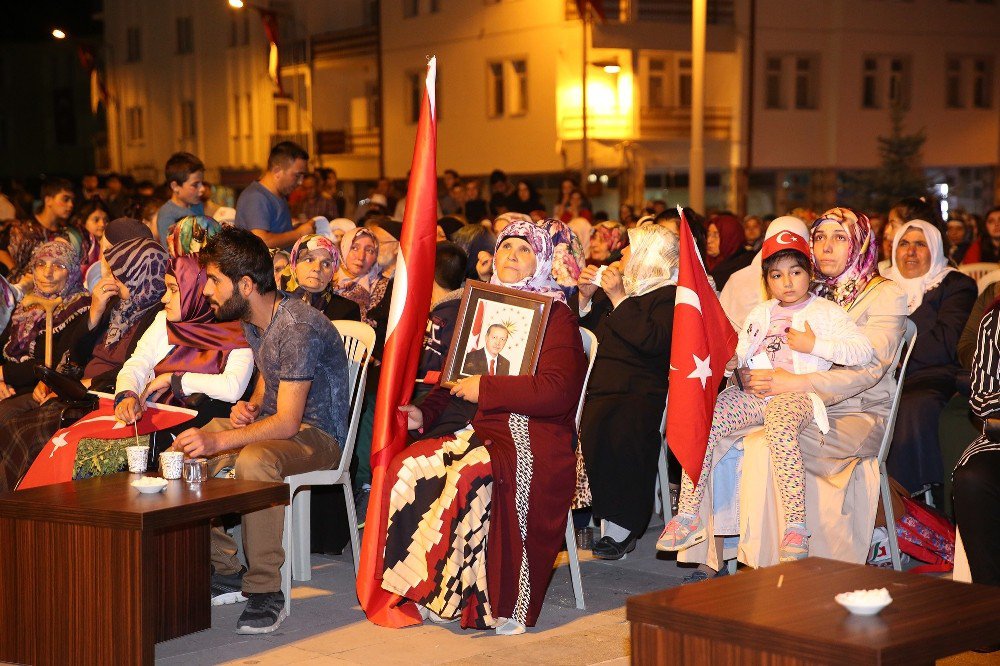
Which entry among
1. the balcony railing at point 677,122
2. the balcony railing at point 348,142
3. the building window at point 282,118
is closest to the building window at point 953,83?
the balcony railing at point 677,122

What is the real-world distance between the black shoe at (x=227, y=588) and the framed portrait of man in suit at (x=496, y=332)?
4.12 ft

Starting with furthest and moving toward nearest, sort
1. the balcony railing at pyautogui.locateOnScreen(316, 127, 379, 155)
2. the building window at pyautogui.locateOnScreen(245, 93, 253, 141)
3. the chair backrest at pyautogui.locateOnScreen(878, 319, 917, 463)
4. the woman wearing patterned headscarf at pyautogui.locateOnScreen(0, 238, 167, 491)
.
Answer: the building window at pyautogui.locateOnScreen(245, 93, 253, 141) → the balcony railing at pyautogui.locateOnScreen(316, 127, 379, 155) → the woman wearing patterned headscarf at pyautogui.locateOnScreen(0, 238, 167, 491) → the chair backrest at pyautogui.locateOnScreen(878, 319, 917, 463)

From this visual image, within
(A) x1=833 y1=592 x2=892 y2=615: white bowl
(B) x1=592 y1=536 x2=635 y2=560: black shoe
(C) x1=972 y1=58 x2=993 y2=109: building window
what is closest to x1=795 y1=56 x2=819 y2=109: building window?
(C) x1=972 y1=58 x2=993 y2=109: building window

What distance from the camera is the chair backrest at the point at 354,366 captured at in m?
5.57

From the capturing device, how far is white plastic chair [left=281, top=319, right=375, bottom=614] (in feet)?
18.0

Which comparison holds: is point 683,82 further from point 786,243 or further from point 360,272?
point 786,243

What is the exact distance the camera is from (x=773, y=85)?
95.0 feet

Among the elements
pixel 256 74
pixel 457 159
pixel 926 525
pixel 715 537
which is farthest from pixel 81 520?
pixel 256 74

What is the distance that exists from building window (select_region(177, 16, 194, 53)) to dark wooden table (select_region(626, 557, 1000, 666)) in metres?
36.2

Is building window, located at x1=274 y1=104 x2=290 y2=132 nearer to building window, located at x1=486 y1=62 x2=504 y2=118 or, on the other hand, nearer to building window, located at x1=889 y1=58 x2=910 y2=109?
building window, located at x1=486 y1=62 x2=504 y2=118

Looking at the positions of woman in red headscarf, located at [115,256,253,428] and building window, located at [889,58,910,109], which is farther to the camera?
building window, located at [889,58,910,109]

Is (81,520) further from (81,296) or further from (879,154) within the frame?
(879,154)

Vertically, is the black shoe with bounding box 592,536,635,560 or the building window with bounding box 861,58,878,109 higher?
the building window with bounding box 861,58,878,109

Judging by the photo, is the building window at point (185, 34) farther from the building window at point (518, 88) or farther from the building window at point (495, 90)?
the building window at point (518, 88)
